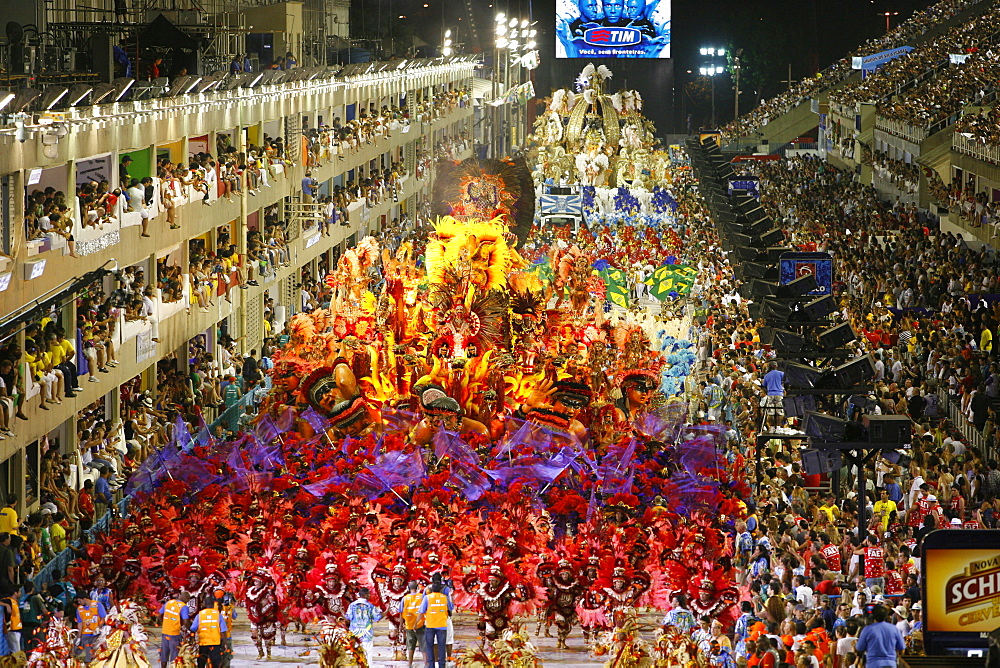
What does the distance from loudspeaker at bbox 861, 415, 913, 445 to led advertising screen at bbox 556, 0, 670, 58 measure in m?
65.9

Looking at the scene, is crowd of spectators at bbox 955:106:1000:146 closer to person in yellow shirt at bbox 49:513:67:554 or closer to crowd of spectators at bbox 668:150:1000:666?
crowd of spectators at bbox 668:150:1000:666

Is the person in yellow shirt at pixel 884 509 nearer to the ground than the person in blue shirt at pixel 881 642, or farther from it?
nearer to the ground

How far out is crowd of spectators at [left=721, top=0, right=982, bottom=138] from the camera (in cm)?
7488

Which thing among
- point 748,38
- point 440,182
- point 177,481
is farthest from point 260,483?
point 748,38

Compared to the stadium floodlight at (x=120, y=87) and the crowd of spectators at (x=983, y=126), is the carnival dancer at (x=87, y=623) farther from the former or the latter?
the crowd of spectators at (x=983, y=126)

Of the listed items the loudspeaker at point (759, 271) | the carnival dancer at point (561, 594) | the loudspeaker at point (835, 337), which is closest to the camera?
the carnival dancer at point (561, 594)

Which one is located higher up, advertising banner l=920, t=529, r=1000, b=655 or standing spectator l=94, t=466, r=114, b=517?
advertising banner l=920, t=529, r=1000, b=655

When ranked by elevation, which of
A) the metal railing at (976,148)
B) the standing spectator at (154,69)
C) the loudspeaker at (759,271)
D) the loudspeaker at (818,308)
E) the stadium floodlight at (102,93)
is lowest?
the loudspeaker at (759,271)

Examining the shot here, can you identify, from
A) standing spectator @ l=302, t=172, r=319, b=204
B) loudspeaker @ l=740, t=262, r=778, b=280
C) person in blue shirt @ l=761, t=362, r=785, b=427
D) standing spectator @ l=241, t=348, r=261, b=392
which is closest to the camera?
person in blue shirt @ l=761, t=362, r=785, b=427

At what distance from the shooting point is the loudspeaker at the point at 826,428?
18.5m

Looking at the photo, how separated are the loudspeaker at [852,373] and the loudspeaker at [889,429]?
379cm

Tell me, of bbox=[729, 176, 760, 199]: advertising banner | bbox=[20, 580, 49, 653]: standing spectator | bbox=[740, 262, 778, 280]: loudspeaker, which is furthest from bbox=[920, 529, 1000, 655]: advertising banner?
bbox=[729, 176, 760, 199]: advertising banner

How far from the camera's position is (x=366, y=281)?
3100 cm

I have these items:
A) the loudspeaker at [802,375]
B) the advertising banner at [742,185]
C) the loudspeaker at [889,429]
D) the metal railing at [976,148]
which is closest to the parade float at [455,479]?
the loudspeaker at [802,375]
